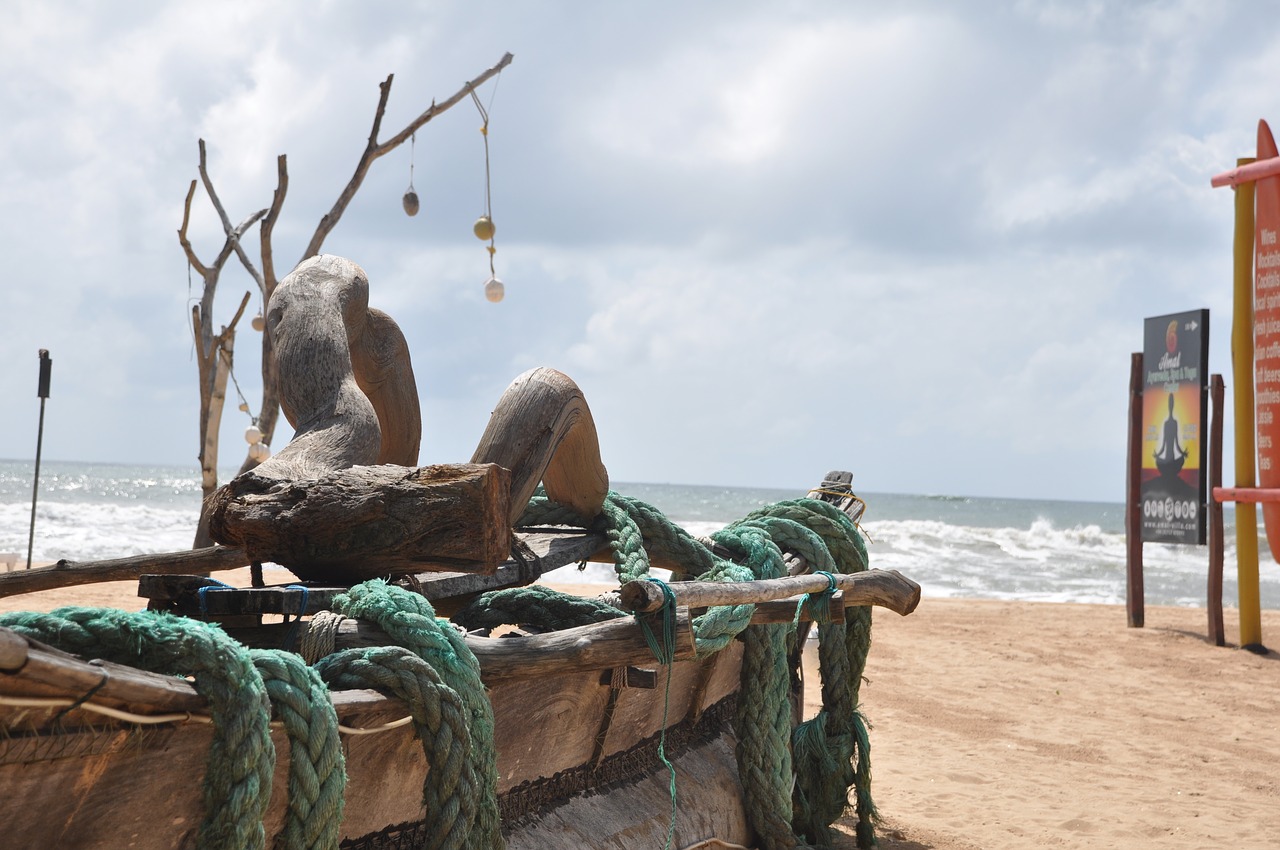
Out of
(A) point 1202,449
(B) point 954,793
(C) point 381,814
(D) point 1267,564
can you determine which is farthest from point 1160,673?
(D) point 1267,564

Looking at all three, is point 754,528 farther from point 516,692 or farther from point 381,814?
point 381,814

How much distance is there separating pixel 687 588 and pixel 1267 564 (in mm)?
25587

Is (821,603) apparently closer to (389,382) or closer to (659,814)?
(659,814)

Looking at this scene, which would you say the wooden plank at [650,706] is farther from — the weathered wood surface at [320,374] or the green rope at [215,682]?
the green rope at [215,682]

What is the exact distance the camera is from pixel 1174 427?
11211mm

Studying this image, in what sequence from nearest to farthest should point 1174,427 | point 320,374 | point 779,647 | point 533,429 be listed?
point 320,374 < point 533,429 < point 779,647 < point 1174,427

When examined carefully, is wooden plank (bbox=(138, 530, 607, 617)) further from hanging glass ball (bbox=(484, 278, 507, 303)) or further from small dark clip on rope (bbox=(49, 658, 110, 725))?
hanging glass ball (bbox=(484, 278, 507, 303))

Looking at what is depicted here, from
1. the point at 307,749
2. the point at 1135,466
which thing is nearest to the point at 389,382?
the point at 307,749

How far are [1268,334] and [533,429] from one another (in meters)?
7.91

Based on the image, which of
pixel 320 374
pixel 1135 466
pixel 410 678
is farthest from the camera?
pixel 1135 466

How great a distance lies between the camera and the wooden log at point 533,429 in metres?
3.26

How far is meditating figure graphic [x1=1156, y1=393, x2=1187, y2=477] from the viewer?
11156mm

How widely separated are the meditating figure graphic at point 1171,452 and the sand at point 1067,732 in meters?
1.70

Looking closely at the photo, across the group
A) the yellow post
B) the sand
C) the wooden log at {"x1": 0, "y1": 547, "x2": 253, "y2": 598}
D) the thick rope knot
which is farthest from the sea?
the thick rope knot
